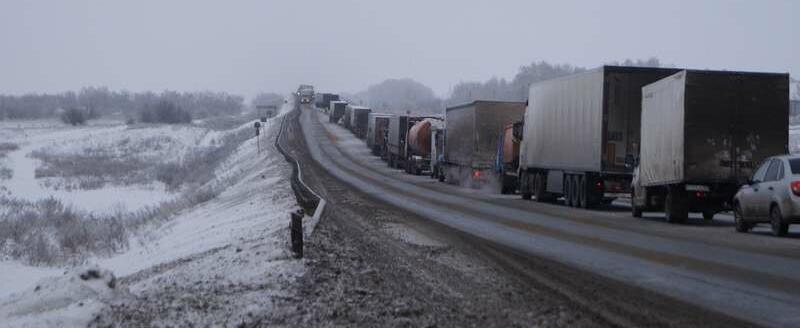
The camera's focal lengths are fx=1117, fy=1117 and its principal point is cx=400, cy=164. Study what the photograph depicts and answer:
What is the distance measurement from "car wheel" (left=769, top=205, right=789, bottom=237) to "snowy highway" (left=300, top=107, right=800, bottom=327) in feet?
0.69

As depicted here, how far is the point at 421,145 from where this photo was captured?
2311 inches

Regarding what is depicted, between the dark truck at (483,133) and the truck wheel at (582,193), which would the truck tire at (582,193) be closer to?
the truck wheel at (582,193)

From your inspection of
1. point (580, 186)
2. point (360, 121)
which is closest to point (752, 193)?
point (580, 186)

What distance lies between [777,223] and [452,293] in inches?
423

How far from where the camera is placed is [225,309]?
10820 mm

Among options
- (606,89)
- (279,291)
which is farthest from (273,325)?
(606,89)

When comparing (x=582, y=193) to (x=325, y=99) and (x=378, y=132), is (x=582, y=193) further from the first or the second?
(x=325, y=99)

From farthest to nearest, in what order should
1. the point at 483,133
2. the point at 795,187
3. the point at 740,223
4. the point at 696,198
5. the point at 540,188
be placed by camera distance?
1. the point at 483,133
2. the point at 540,188
3. the point at 696,198
4. the point at 740,223
5. the point at 795,187

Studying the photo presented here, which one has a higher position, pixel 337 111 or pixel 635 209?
pixel 337 111

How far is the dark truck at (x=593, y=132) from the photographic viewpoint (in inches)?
1175

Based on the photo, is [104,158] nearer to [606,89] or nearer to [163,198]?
[163,198]

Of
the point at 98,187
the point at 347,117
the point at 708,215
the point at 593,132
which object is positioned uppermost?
the point at 347,117

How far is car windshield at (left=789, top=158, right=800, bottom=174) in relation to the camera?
20448 mm

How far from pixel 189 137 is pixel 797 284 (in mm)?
119472
